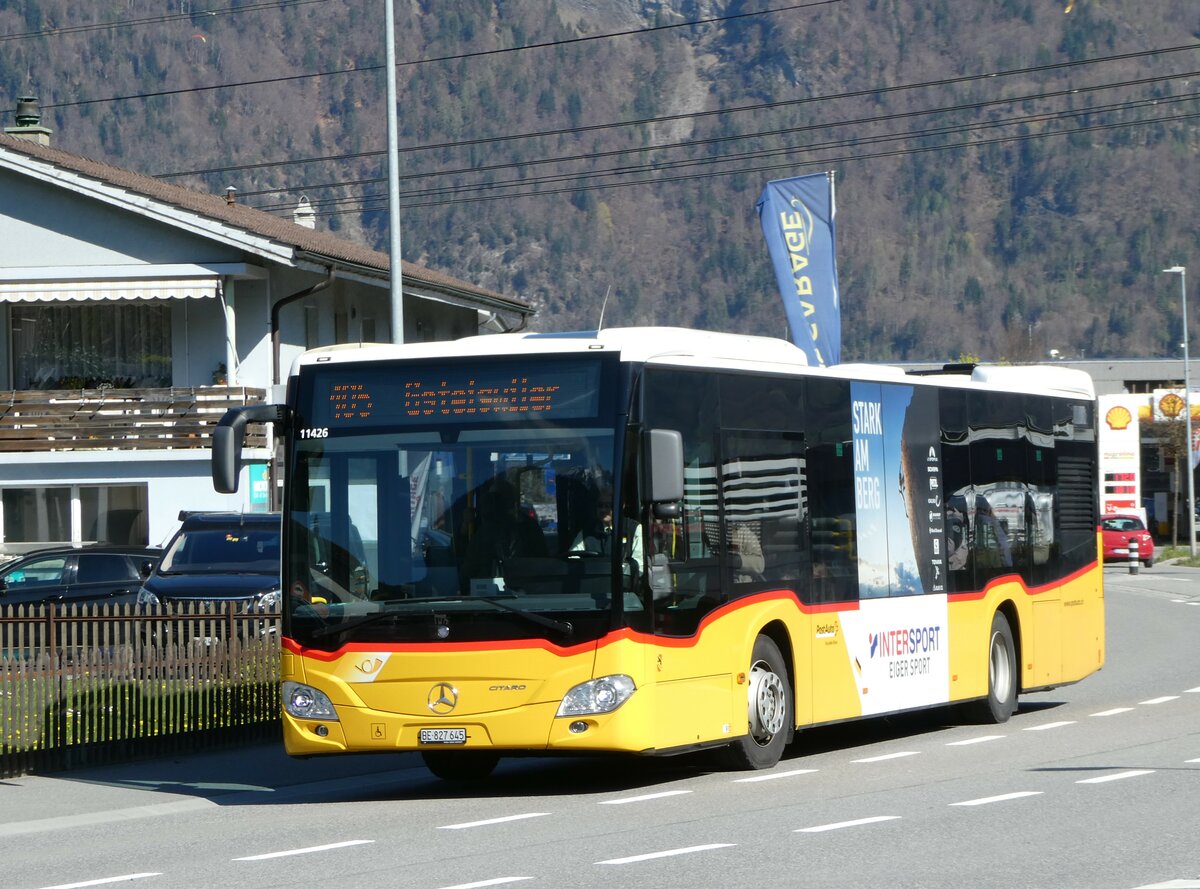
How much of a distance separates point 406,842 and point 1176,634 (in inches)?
812

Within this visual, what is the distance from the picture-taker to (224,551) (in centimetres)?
2302

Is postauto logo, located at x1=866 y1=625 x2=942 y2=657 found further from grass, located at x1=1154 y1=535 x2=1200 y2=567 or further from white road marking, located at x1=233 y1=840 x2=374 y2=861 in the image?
grass, located at x1=1154 y1=535 x2=1200 y2=567

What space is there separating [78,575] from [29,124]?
19571mm

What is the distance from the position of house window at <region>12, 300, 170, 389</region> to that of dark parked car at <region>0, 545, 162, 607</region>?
28.1ft

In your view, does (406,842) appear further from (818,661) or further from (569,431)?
(818,661)

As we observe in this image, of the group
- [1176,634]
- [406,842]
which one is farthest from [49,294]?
[406,842]

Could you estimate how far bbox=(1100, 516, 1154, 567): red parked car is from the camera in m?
56.6

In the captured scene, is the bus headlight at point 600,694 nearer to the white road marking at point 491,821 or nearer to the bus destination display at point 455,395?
the white road marking at point 491,821

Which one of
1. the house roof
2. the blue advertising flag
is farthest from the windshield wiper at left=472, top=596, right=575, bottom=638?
the house roof

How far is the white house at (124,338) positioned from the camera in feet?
106

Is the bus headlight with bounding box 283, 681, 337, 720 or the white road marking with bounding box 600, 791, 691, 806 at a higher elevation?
the bus headlight with bounding box 283, 681, 337, 720

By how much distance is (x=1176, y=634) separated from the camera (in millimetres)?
29109

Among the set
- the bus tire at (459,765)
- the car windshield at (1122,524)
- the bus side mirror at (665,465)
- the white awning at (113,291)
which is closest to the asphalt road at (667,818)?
the bus tire at (459,765)

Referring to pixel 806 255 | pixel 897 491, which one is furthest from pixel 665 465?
pixel 806 255
